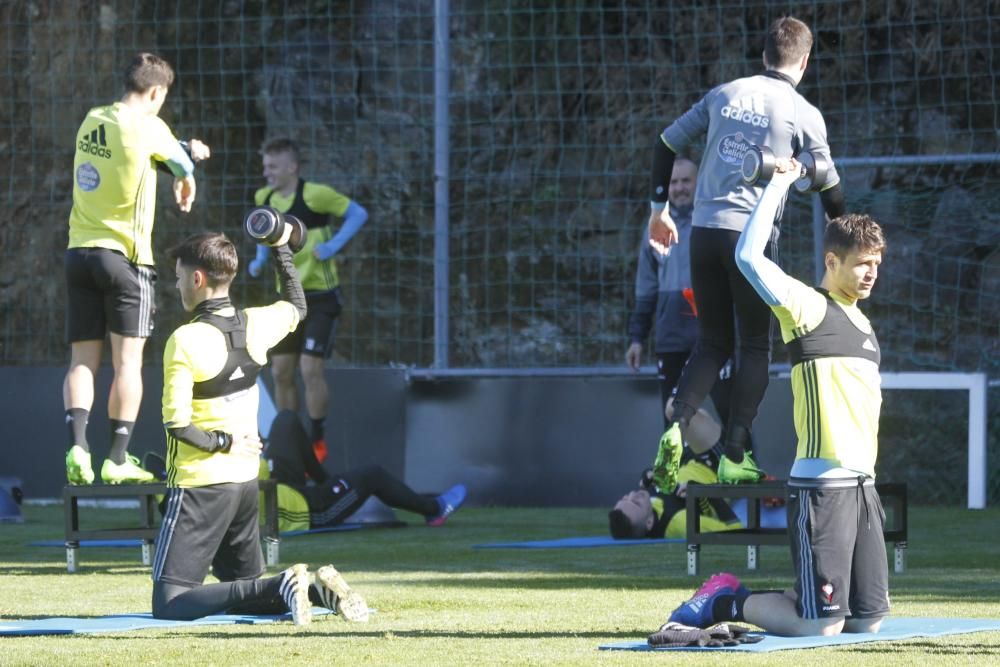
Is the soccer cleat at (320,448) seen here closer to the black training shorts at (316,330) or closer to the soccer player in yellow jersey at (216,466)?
the black training shorts at (316,330)

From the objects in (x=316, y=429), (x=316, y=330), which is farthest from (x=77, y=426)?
(x=316, y=330)

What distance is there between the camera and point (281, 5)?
1550 cm

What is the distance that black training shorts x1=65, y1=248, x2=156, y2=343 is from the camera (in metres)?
8.26

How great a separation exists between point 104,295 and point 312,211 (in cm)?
363

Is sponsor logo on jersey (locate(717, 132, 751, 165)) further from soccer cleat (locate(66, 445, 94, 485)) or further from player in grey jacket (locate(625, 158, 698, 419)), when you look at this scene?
soccer cleat (locate(66, 445, 94, 485))

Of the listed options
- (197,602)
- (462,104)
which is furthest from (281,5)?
(197,602)

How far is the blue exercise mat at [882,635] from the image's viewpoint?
485cm

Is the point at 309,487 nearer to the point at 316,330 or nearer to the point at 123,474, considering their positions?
the point at 123,474

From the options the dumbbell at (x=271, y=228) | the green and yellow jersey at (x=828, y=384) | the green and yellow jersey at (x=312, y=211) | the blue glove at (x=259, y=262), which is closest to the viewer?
the green and yellow jersey at (x=828, y=384)

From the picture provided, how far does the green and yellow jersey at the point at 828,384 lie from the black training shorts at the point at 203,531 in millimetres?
1873

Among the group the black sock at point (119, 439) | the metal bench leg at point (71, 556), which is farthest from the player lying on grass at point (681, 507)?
the metal bench leg at point (71, 556)

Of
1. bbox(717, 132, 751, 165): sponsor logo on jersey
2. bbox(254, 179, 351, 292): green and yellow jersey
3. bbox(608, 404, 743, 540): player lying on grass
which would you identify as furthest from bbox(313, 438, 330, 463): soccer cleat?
bbox(717, 132, 751, 165): sponsor logo on jersey

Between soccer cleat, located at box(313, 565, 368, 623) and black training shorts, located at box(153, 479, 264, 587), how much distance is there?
370mm

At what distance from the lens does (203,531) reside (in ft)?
18.4
